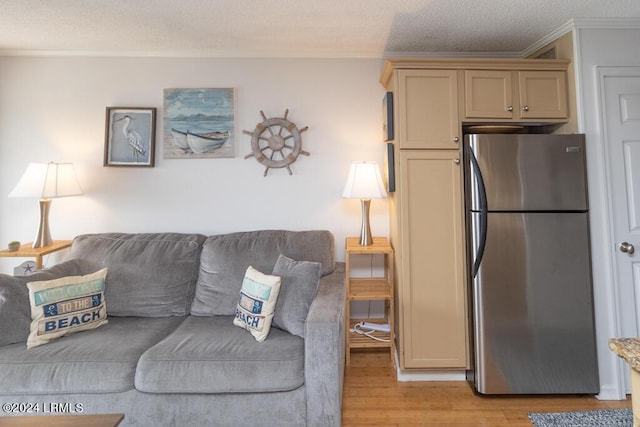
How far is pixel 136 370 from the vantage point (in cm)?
148

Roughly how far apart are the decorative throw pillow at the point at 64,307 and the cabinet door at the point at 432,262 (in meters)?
1.85

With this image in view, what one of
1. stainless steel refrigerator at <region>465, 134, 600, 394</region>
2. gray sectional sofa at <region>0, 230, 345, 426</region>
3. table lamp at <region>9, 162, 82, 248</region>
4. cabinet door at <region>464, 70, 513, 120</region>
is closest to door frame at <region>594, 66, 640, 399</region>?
stainless steel refrigerator at <region>465, 134, 600, 394</region>

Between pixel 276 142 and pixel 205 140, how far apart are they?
0.57 m

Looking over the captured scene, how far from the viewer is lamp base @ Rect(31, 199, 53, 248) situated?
2.22 m

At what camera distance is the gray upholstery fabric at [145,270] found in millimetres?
1945

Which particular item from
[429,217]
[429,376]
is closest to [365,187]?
[429,217]

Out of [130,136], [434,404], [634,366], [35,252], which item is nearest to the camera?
[634,366]

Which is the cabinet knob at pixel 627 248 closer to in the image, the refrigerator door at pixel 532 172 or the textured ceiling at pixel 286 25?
the refrigerator door at pixel 532 172

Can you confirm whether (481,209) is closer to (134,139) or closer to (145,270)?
(145,270)

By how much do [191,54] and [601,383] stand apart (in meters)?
3.63

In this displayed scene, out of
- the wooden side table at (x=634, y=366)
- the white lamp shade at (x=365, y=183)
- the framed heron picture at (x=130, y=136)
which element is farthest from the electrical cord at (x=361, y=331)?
the framed heron picture at (x=130, y=136)

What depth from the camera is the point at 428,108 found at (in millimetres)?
1975

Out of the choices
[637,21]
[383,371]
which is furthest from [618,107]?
[383,371]

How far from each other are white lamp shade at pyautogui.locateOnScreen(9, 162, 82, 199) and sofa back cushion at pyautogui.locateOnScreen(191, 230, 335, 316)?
1.13 meters
